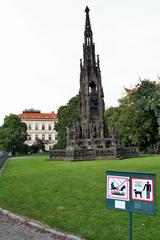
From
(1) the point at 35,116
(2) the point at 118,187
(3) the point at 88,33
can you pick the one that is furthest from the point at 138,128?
(1) the point at 35,116

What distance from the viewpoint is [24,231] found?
7648mm

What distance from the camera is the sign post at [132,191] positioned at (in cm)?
545

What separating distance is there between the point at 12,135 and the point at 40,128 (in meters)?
43.8

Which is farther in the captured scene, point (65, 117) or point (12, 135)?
point (12, 135)

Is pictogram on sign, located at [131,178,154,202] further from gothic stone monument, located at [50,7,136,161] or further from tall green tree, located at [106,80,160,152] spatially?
tall green tree, located at [106,80,160,152]

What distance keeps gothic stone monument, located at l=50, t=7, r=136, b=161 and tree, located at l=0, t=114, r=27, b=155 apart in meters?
35.1

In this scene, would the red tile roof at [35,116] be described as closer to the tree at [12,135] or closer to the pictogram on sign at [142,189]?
the tree at [12,135]

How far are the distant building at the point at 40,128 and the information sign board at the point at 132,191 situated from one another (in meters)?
111

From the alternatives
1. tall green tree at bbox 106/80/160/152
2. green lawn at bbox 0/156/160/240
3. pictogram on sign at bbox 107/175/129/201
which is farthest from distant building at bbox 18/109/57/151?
pictogram on sign at bbox 107/175/129/201

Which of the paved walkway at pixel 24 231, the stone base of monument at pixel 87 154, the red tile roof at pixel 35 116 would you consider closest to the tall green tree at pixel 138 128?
the stone base of monument at pixel 87 154

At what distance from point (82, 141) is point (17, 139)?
37839 millimetres

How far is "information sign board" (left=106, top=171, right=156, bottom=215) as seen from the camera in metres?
5.45

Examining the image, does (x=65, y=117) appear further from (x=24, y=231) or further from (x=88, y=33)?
(x=24, y=231)

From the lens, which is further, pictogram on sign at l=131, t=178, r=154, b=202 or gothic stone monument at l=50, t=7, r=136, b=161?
gothic stone monument at l=50, t=7, r=136, b=161
